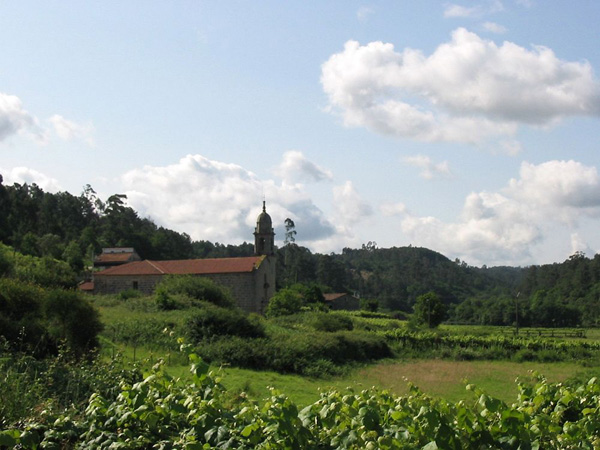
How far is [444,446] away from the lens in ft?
12.1

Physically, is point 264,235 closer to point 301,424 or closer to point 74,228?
point 74,228

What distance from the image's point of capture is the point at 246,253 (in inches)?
5502

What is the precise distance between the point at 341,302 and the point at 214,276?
3172cm

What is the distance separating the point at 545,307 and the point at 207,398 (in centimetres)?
8545

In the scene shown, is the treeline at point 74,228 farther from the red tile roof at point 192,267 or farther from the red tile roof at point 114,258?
the red tile roof at point 192,267

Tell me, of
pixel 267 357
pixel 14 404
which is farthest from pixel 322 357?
pixel 14 404

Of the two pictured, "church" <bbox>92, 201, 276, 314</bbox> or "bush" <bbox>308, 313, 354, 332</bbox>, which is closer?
"bush" <bbox>308, 313, 354, 332</bbox>

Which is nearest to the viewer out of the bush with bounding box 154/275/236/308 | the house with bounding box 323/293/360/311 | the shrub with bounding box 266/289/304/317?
the bush with bounding box 154/275/236/308

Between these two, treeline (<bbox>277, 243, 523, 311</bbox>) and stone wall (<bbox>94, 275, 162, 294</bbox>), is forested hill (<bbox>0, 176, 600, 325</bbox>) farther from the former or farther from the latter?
stone wall (<bbox>94, 275, 162, 294</bbox>)

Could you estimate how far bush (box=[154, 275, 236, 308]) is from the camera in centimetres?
4347

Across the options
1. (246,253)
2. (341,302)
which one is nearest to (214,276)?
(341,302)

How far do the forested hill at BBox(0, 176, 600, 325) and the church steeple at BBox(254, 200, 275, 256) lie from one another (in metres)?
21.3

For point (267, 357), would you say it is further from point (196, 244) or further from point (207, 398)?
point (196, 244)

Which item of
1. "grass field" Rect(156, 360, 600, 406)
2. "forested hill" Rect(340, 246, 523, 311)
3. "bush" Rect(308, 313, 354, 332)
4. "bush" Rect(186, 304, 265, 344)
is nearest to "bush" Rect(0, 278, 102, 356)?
"grass field" Rect(156, 360, 600, 406)
